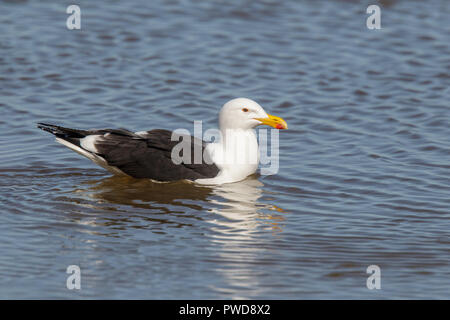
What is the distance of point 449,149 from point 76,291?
588 centimetres

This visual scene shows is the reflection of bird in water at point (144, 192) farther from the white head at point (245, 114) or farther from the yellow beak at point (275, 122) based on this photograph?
the yellow beak at point (275, 122)

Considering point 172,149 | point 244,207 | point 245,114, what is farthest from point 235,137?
point 244,207

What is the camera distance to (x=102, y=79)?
1348 centimetres

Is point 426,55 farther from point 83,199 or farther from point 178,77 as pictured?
point 83,199

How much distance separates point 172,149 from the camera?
30.1ft

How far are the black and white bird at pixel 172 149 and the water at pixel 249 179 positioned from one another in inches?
7.5

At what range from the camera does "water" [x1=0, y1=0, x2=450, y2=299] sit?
22.8ft

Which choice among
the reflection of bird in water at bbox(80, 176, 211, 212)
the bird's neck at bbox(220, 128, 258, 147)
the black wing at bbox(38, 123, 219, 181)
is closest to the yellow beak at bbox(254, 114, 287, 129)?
the bird's neck at bbox(220, 128, 258, 147)

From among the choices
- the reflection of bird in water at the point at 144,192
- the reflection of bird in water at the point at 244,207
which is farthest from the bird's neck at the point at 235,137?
the reflection of bird in water at the point at 144,192

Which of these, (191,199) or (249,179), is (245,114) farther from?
(191,199)

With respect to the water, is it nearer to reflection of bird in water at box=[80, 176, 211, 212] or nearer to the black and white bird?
reflection of bird in water at box=[80, 176, 211, 212]

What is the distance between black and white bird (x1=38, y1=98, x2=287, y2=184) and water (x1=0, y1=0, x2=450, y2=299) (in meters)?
0.19

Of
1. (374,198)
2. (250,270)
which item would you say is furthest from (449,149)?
(250,270)

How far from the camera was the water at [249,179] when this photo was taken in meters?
6.96
